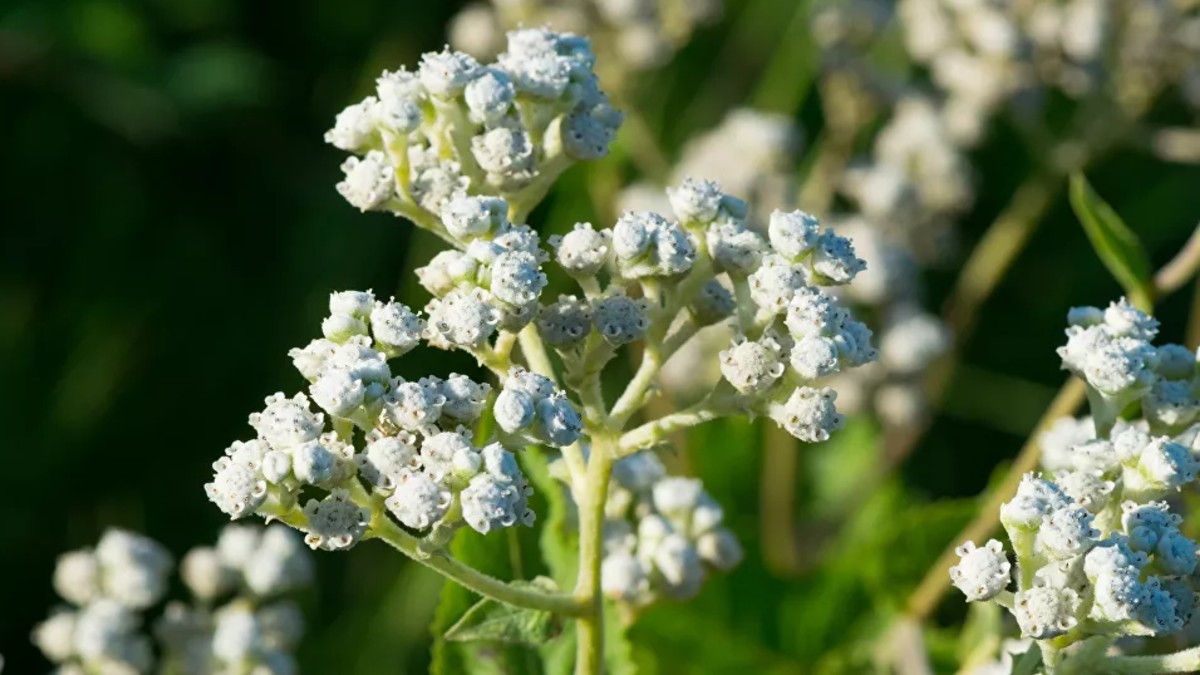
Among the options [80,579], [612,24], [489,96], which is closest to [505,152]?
[489,96]

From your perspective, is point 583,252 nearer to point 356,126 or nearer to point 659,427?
point 659,427

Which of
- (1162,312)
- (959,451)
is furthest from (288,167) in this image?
(1162,312)

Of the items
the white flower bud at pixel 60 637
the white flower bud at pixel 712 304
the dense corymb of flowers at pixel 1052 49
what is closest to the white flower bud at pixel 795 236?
the white flower bud at pixel 712 304

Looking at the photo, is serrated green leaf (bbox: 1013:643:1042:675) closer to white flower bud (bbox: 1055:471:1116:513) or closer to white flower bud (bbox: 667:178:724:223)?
white flower bud (bbox: 1055:471:1116:513)

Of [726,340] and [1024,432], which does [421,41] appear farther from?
[1024,432]

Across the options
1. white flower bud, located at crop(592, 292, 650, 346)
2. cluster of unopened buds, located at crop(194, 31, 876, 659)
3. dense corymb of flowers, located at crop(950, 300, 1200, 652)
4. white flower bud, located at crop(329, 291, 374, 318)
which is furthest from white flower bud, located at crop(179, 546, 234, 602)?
dense corymb of flowers, located at crop(950, 300, 1200, 652)

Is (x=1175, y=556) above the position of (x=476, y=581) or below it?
above

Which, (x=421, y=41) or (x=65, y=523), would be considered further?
(x=421, y=41)
